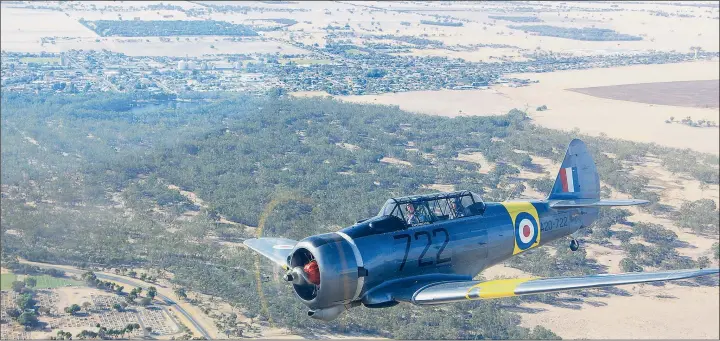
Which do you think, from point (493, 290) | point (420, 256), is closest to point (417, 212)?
point (420, 256)

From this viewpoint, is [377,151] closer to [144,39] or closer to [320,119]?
[320,119]

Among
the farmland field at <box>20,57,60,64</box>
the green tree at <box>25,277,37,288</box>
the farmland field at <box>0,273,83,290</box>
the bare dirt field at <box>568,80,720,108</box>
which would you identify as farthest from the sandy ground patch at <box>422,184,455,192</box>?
the farmland field at <box>20,57,60,64</box>

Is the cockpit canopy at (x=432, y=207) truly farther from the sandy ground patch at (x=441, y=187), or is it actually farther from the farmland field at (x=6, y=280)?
the sandy ground patch at (x=441, y=187)

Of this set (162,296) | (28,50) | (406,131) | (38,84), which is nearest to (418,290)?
(162,296)

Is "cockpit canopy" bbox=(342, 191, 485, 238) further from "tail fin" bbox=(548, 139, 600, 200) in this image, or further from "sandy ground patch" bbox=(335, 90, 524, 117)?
"sandy ground patch" bbox=(335, 90, 524, 117)

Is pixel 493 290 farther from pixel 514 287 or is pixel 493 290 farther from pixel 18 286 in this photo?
pixel 18 286
